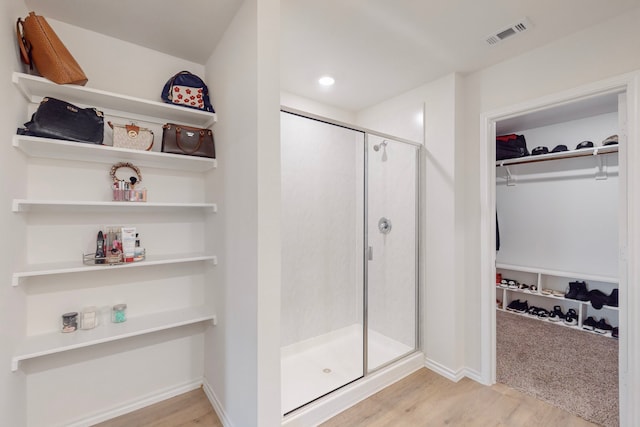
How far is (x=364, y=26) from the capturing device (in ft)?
6.02

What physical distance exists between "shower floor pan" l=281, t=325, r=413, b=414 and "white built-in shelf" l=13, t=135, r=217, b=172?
177 centimetres

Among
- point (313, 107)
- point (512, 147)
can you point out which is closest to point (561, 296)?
point (512, 147)

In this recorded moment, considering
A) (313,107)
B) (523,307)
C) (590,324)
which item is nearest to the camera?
(313,107)

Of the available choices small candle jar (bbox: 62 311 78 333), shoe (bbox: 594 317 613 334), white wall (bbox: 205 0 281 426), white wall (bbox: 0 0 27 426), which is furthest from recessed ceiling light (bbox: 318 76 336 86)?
shoe (bbox: 594 317 613 334)

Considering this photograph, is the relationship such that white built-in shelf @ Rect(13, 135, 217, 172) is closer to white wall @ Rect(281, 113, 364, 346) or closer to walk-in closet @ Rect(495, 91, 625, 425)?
white wall @ Rect(281, 113, 364, 346)

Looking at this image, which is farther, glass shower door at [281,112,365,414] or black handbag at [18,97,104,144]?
glass shower door at [281,112,365,414]

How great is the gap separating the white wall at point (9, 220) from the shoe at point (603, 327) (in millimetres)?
5001

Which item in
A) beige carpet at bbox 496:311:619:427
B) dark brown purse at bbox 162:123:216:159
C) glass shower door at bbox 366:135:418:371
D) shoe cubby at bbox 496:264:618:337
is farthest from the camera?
shoe cubby at bbox 496:264:618:337

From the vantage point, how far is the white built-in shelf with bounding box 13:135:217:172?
1499 millimetres

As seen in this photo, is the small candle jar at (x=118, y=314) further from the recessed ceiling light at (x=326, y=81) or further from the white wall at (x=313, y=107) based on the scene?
the recessed ceiling light at (x=326, y=81)

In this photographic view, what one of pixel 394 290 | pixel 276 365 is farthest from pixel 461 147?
pixel 276 365

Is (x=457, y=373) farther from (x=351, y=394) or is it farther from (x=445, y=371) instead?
(x=351, y=394)

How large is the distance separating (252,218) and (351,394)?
1.51 meters

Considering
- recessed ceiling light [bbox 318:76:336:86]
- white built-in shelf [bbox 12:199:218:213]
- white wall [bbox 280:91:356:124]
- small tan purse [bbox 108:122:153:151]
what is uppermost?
recessed ceiling light [bbox 318:76:336:86]
